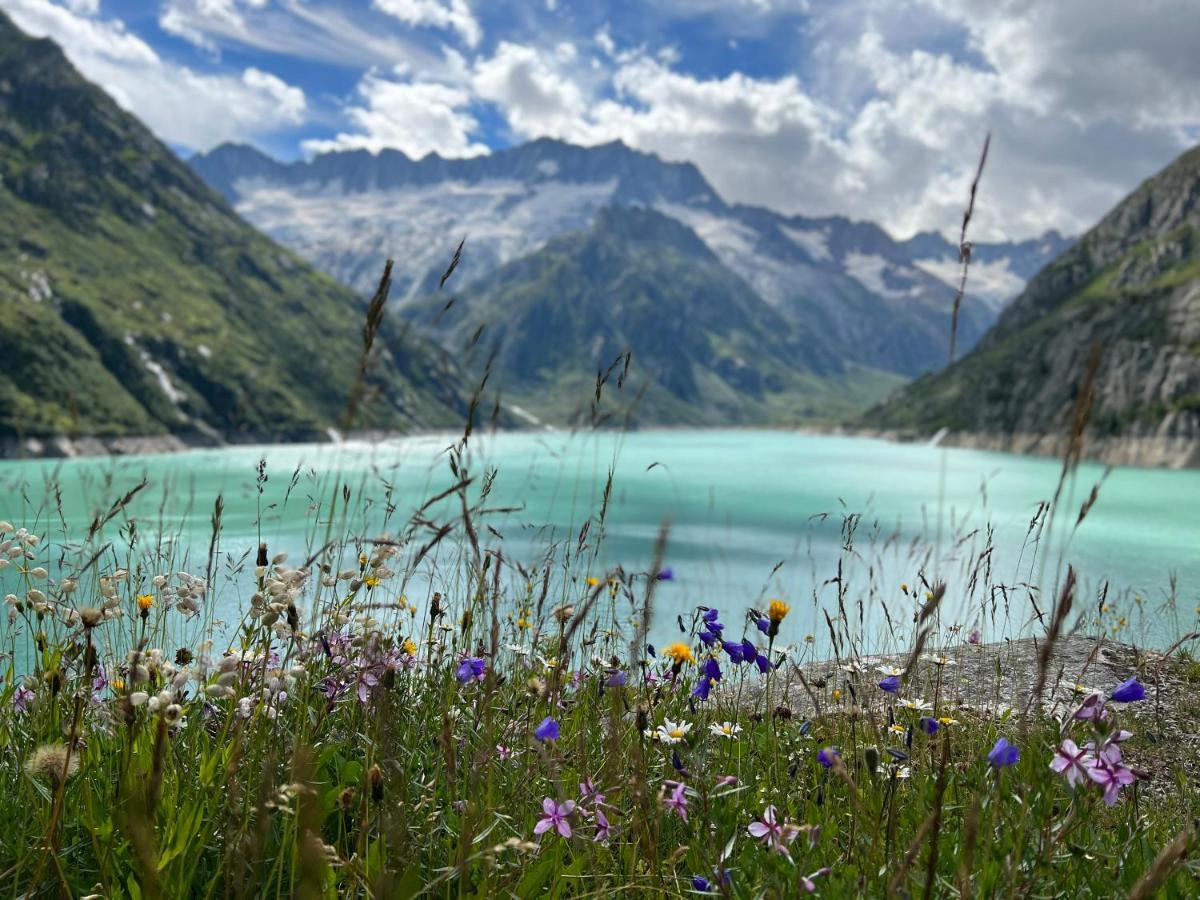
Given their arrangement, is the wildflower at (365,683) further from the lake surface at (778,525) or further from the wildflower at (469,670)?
the lake surface at (778,525)

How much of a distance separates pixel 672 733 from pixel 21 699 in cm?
397

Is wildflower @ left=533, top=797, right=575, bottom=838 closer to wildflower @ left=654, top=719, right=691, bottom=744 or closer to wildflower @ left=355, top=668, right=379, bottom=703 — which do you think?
wildflower @ left=654, top=719, right=691, bottom=744

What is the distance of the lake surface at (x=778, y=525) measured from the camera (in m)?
6.41

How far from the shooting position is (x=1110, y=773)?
8.02ft

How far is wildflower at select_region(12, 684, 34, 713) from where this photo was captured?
4.61m

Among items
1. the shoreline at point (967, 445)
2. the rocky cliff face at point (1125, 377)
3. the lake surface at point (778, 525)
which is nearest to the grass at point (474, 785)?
the lake surface at point (778, 525)

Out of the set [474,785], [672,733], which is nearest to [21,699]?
[672,733]

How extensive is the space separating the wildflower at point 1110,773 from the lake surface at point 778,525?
58 cm

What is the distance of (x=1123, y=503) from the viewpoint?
244 ft

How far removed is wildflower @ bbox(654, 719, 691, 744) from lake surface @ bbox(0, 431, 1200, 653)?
837 mm

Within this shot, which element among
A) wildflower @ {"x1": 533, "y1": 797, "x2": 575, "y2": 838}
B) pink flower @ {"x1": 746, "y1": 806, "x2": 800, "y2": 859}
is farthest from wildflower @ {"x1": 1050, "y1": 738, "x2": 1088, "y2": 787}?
wildflower @ {"x1": 533, "y1": 797, "x2": 575, "y2": 838}

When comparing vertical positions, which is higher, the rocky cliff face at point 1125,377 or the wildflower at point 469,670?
the rocky cliff face at point 1125,377

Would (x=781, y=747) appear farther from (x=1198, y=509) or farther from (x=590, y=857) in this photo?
(x=1198, y=509)

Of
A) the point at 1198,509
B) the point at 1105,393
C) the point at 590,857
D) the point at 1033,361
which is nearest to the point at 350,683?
the point at 590,857
